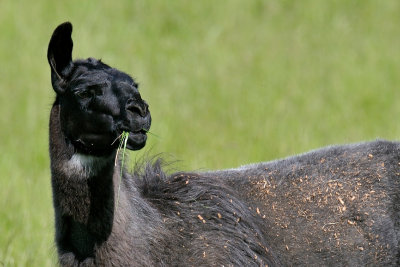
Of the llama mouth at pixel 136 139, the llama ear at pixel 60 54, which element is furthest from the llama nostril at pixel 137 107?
the llama ear at pixel 60 54

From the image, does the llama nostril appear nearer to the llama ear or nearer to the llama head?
the llama head

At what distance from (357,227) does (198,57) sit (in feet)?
31.4

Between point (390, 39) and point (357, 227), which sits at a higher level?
point (390, 39)

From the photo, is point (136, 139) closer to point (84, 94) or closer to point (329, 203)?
point (84, 94)

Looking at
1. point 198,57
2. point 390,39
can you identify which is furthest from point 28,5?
point 390,39

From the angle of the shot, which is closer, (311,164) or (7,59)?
(311,164)

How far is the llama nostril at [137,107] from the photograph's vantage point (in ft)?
15.6

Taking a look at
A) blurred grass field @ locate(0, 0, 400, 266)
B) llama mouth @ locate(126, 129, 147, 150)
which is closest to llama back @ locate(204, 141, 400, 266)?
llama mouth @ locate(126, 129, 147, 150)

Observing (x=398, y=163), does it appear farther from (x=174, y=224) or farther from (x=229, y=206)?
(x=174, y=224)

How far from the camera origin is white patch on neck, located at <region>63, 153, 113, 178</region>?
16.4 feet

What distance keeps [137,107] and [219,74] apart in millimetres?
9932

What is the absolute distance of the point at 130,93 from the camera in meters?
4.84

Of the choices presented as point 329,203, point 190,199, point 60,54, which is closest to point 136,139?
point 60,54

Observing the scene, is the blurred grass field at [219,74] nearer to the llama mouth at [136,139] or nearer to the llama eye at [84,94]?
the llama eye at [84,94]
